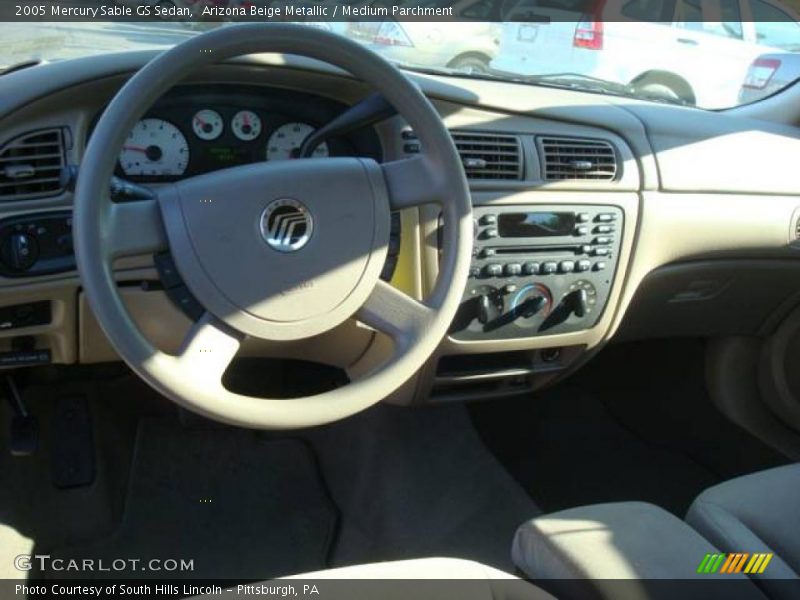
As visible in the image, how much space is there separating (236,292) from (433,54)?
1094 millimetres

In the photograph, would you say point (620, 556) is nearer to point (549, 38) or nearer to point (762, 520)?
point (762, 520)

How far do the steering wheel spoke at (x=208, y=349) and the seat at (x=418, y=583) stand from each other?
14.6 inches

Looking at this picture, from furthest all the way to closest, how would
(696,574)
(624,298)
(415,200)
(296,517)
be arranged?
(296,517) < (624,298) < (415,200) < (696,574)

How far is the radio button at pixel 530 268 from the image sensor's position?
7.31 ft

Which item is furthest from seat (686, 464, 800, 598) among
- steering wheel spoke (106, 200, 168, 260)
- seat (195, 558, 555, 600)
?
steering wheel spoke (106, 200, 168, 260)

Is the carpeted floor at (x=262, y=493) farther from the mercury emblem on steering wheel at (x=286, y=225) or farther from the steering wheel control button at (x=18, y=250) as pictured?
the mercury emblem on steering wheel at (x=286, y=225)

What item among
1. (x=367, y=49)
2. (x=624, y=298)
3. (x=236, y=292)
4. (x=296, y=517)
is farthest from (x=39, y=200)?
(x=624, y=298)

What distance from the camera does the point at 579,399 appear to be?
2996 mm

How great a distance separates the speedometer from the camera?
190 cm

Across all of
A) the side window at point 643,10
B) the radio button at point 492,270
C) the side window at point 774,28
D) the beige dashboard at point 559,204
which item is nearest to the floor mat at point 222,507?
the beige dashboard at point 559,204

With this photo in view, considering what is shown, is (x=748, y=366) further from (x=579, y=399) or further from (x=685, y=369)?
(x=579, y=399)

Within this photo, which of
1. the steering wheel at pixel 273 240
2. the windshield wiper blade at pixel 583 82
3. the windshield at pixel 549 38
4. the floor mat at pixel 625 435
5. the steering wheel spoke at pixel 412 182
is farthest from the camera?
the floor mat at pixel 625 435

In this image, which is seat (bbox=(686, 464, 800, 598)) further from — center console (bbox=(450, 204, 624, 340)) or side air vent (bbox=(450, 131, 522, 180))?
side air vent (bbox=(450, 131, 522, 180))

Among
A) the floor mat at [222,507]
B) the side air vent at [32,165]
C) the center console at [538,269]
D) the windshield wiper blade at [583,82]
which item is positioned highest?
the windshield wiper blade at [583,82]
